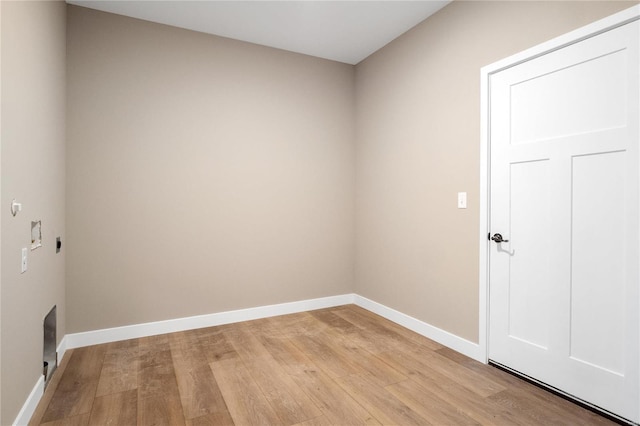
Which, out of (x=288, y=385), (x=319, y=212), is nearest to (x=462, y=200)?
Answer: (x=319, y=212)

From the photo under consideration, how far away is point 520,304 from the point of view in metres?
2.46

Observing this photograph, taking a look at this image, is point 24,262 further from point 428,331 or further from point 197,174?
point 428,331

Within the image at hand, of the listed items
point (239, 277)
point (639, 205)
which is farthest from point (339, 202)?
point (639, 205)

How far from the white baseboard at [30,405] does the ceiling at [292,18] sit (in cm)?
296

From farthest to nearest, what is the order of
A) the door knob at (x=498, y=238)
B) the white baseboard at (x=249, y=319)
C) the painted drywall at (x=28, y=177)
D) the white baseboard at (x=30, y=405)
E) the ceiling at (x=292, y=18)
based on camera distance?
1. the ceiling at (x=292, y=18)
2. the white baseboard at (x=249, y=319)
3. the door knob at (x=498, y=238)
4. the white baseboard at (x=30, y=405)
5. the painted drywall at (x=28, y=177)

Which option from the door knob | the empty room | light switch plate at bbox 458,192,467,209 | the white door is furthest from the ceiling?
the door knob

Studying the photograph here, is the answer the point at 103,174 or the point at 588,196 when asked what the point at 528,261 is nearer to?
the point at 588,196

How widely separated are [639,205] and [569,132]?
578 mm

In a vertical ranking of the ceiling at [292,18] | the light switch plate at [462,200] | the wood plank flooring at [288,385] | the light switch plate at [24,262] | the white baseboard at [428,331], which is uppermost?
the ceiling at [292,18]

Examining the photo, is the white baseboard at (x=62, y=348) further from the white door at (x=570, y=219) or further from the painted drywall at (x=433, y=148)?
the white door at (x=570, y=219)

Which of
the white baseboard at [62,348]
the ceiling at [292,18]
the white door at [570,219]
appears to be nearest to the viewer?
the white door at [570,219]

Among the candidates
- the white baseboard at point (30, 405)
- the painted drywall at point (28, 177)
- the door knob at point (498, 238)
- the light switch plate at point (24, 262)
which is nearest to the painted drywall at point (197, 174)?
the painted drywall at point (28, 177)

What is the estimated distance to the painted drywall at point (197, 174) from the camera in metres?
3.04

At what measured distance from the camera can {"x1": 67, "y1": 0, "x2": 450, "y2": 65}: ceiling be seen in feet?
9.70
